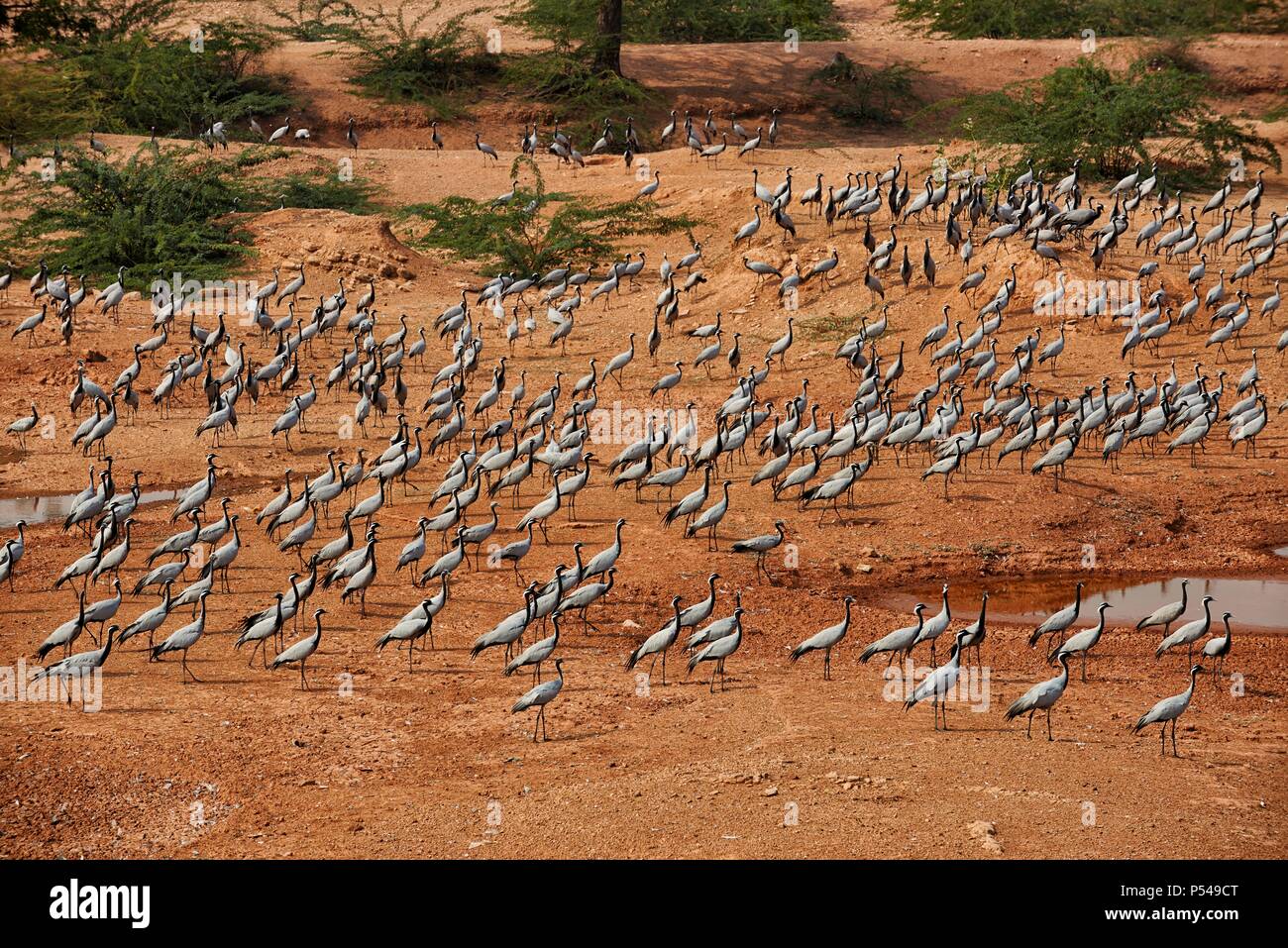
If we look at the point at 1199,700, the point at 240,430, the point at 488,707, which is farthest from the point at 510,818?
the point at 240,430

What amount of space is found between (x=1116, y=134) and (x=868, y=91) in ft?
41.4

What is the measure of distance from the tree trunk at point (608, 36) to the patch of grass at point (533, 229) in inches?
432

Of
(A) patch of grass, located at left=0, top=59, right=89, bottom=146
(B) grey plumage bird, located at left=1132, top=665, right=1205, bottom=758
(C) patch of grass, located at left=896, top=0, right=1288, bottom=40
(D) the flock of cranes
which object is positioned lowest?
(D) the flock of cranes

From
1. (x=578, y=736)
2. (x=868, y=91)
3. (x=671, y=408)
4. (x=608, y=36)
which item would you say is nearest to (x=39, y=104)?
(x=608, y=36)

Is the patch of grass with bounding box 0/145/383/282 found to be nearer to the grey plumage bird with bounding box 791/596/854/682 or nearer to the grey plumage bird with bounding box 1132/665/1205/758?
the grey plumage bird with bounding box 791/596/854/682

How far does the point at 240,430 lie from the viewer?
2373 centimetres

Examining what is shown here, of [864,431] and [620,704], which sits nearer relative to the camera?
[620,704]

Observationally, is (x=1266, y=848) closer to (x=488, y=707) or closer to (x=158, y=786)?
(x=488, y=707)

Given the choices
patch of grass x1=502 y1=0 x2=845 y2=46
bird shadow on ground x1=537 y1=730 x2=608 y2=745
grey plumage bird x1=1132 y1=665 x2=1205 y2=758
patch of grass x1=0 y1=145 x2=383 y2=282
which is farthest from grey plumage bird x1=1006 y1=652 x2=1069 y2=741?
patch of grass x1=502 y1=0 x2=845 y2=46

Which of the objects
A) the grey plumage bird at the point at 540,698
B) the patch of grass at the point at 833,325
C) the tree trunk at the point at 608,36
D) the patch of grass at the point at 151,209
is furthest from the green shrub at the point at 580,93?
the grey plumage bird at the point at 540,698

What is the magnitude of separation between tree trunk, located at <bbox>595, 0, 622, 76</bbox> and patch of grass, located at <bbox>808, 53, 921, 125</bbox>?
235 inches

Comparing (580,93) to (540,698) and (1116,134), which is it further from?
(540,698)

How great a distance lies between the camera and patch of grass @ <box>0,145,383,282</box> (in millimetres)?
31344

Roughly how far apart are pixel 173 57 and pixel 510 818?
35.0 m
